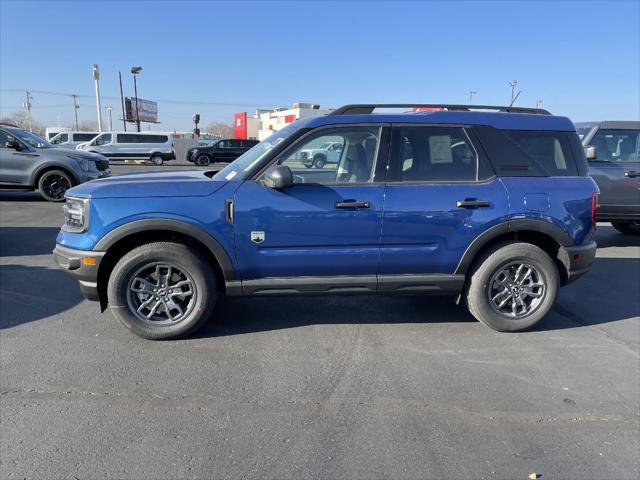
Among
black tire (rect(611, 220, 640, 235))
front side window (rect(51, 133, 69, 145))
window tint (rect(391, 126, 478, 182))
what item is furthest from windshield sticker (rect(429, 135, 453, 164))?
front side window (rect(51, 133, 69, 145))

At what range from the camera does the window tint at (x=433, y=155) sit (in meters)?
3.87

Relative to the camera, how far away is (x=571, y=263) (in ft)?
13.4

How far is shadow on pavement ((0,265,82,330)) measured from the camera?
4.31 meters

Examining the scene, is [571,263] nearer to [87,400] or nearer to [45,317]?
[87,400]

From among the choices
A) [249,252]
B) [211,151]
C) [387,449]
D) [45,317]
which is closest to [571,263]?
[387,449]

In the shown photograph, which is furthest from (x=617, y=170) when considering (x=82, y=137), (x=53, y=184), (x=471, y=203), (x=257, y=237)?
(x=82, y=137)

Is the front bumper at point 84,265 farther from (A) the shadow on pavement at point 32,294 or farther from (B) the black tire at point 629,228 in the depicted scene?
(B) the black tire at point 629,228

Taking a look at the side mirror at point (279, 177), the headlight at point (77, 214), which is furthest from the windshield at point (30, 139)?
the side mirror at point (279, 177)

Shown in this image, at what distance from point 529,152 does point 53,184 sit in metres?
11.0

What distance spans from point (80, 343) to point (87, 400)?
0.95 metres

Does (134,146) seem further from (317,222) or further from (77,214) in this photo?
(317,222)

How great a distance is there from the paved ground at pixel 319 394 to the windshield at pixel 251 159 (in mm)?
1382

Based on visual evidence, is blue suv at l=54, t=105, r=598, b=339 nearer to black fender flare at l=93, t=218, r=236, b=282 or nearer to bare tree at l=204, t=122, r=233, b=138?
black fender flare at l=93, t=218, r=236, b=282

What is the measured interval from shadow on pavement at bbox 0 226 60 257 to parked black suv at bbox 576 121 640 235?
8.55 meters
